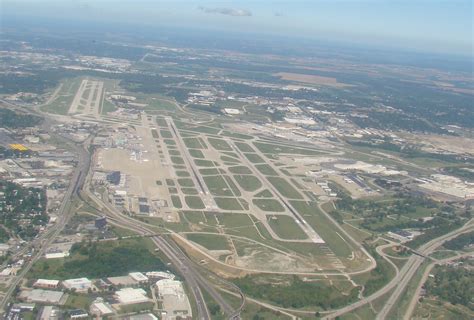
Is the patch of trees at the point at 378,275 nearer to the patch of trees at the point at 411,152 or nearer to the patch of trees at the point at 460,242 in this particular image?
the patch of trees at the point at 460,242

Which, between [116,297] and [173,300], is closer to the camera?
[116,297]

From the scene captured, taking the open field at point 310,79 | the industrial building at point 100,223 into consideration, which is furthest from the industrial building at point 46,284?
the open field at point 310,79

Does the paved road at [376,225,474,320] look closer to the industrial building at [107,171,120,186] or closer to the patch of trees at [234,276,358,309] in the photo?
the patch of trees at [234,276,358,309]

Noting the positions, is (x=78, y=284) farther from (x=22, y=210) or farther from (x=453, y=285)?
(x=453, y=285)

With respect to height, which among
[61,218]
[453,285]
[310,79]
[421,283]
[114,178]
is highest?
[310,79]

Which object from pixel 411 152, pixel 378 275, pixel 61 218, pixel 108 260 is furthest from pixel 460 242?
pixel 411 152

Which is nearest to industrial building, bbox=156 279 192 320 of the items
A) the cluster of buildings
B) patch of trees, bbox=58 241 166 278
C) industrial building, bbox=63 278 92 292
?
the cluster of buildings

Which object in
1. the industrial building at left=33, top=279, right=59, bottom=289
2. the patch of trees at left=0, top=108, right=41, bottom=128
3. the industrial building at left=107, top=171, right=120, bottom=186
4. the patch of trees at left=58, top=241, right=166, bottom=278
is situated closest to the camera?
the industrial building at left=33, top=279, right=59, bottom=289

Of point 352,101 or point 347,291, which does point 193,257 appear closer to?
point 347,291
